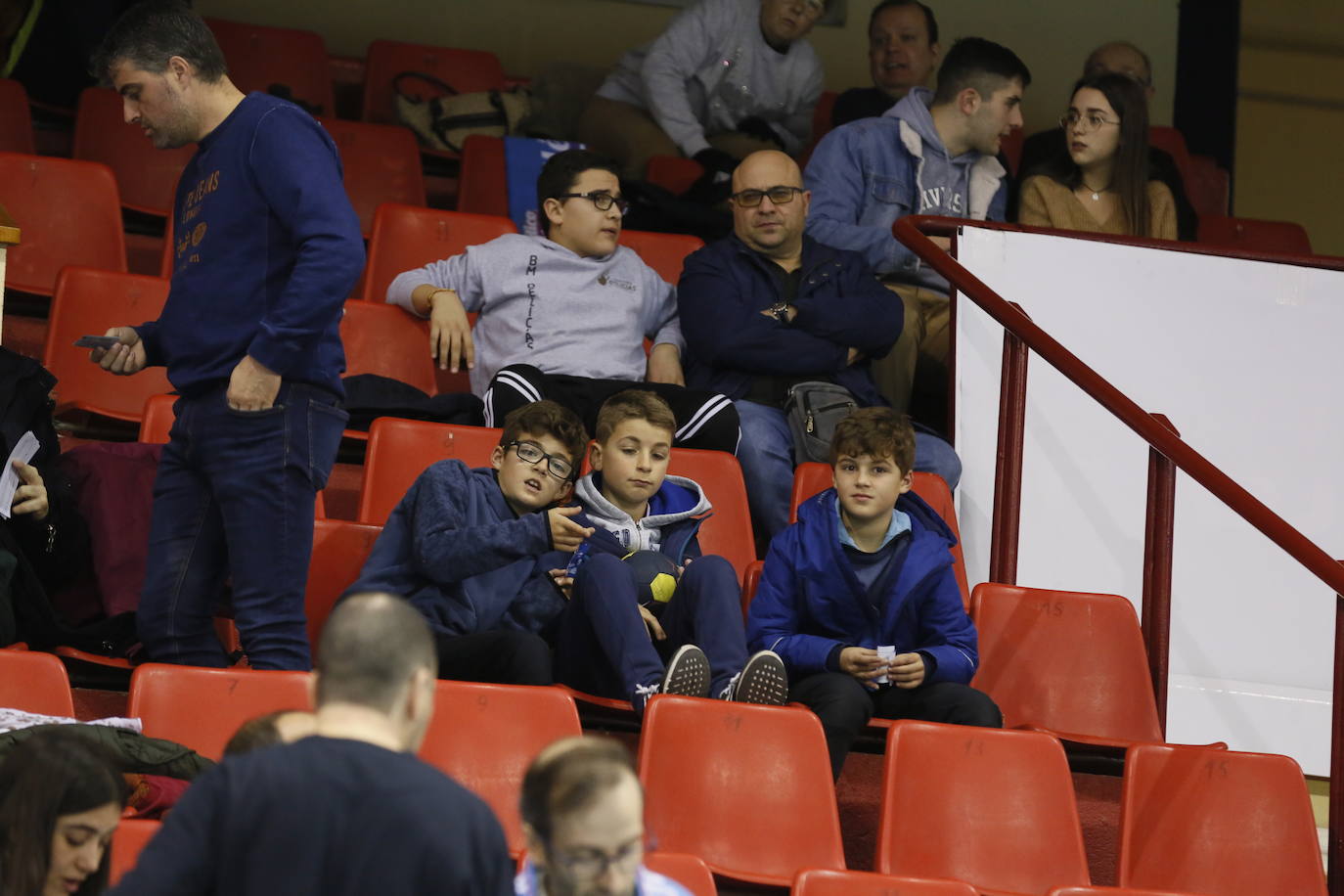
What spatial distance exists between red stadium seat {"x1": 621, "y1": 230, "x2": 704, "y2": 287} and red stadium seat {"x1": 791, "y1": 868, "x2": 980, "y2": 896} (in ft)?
8.25

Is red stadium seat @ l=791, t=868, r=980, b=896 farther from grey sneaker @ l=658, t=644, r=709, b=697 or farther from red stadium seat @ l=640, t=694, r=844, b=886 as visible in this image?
grey sneaker @ l=658, t=644, r=709, b=697

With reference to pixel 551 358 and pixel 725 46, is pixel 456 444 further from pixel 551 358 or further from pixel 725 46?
pixel 725 46

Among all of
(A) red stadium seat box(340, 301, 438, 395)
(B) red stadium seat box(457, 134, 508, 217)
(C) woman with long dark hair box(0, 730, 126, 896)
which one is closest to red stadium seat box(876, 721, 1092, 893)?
(C) woman with long dark hair box(0, 730, 126, 896)

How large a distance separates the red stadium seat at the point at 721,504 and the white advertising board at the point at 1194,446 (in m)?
0.52

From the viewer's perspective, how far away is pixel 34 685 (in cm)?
259

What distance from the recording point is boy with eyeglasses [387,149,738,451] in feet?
13.3

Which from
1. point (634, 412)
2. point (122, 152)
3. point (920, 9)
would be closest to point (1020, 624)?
point (634, 412)

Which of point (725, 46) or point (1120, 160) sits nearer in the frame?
point (1120, 160)

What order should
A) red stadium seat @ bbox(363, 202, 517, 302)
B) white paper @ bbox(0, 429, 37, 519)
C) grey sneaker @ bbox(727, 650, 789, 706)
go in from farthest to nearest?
red stadium seat @ bbox(363, 202, 517, 302)
white paper @ bbox(0, 429, 37, 519)
grey sneaker @ bbox(727, 650, 789, 706)

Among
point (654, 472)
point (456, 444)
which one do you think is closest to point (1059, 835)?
point (654, 472)

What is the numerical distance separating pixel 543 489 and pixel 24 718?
1075 millimetres

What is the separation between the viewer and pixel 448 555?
3.06m

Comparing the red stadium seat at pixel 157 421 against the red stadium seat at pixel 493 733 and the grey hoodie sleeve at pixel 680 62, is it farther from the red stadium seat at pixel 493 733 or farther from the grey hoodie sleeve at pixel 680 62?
the grey hoodie sleeve at pixel 680 62

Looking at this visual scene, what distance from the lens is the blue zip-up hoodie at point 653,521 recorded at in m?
3.30
